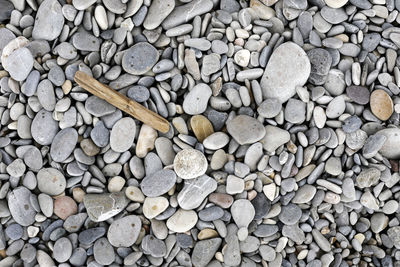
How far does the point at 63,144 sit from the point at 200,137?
1.31 ft

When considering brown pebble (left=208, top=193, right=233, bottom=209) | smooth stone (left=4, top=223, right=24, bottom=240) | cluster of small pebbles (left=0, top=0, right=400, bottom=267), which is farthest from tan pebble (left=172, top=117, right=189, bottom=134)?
smooth stone (left=4, top=223, right=24, bottom=240)

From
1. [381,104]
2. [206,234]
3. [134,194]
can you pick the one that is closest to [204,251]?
[206,234]

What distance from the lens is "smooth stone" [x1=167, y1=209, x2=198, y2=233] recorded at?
1.33 meters

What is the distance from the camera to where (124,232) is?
52.3 inches

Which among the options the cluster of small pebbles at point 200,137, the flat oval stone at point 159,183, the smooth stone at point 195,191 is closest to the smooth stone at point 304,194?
the cluster of small pebbles at point 200,137

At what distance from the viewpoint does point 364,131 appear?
1.42 m

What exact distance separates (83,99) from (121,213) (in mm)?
350

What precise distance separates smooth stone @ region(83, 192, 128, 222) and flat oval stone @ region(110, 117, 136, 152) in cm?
14

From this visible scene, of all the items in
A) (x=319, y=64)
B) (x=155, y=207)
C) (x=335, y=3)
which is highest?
(x=335, y=3)

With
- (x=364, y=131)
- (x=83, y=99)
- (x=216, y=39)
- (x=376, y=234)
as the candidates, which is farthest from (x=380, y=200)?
(x=83, y=99)

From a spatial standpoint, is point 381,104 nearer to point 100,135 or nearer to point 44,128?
point 100,135

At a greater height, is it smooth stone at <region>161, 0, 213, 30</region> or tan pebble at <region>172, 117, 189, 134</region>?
smooth stone at <region>161, 0, 213, 30</region>

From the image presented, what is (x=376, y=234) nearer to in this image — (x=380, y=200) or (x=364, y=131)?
(x=380, y=200)

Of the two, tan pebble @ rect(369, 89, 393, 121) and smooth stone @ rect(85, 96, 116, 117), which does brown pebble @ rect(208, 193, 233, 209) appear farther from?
tan pebble @ rect(369, 89, 393, 121)
